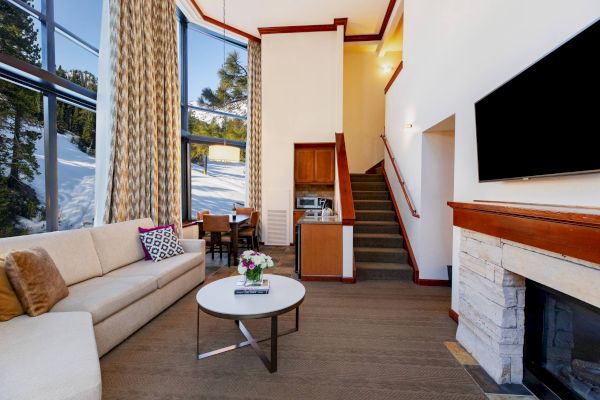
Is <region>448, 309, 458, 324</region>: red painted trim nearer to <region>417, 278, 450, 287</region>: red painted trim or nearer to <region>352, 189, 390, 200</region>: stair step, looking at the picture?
<region>417, 278, 450, 287</region>: red painted trim

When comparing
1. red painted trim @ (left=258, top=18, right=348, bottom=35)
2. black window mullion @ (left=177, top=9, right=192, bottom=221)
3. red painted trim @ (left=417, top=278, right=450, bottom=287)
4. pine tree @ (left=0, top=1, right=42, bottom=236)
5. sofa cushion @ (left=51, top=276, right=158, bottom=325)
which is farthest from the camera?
red painted trim @ (left=258, top=18, right=348, bottom=35)

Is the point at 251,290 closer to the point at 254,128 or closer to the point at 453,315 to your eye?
the point at 453,315

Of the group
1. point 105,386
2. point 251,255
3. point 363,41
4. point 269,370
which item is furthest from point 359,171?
point 105,386

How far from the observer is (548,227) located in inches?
58.7

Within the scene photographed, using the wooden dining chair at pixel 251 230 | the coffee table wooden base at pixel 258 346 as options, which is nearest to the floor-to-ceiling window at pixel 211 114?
the wooden dining chair at pixel 251 230

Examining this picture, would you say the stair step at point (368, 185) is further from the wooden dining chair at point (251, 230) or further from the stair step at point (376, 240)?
the wooden dining chair at point (251, 230)

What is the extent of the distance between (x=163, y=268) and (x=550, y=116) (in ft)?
11.5

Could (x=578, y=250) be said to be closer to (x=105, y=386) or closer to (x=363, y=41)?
(x=105, y=386)

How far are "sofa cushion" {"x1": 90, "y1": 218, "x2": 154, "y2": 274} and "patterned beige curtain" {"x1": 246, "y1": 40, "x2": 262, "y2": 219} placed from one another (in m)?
3.13

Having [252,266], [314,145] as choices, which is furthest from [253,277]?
[314,145]

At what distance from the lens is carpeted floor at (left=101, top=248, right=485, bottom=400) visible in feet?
6.19

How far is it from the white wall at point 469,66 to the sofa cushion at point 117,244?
3646 millimetres

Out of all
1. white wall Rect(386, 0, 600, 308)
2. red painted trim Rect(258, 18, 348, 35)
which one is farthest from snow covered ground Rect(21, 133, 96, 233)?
red painted trim Rect(258, 18, 348, 35)

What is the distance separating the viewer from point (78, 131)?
11.8 feet
